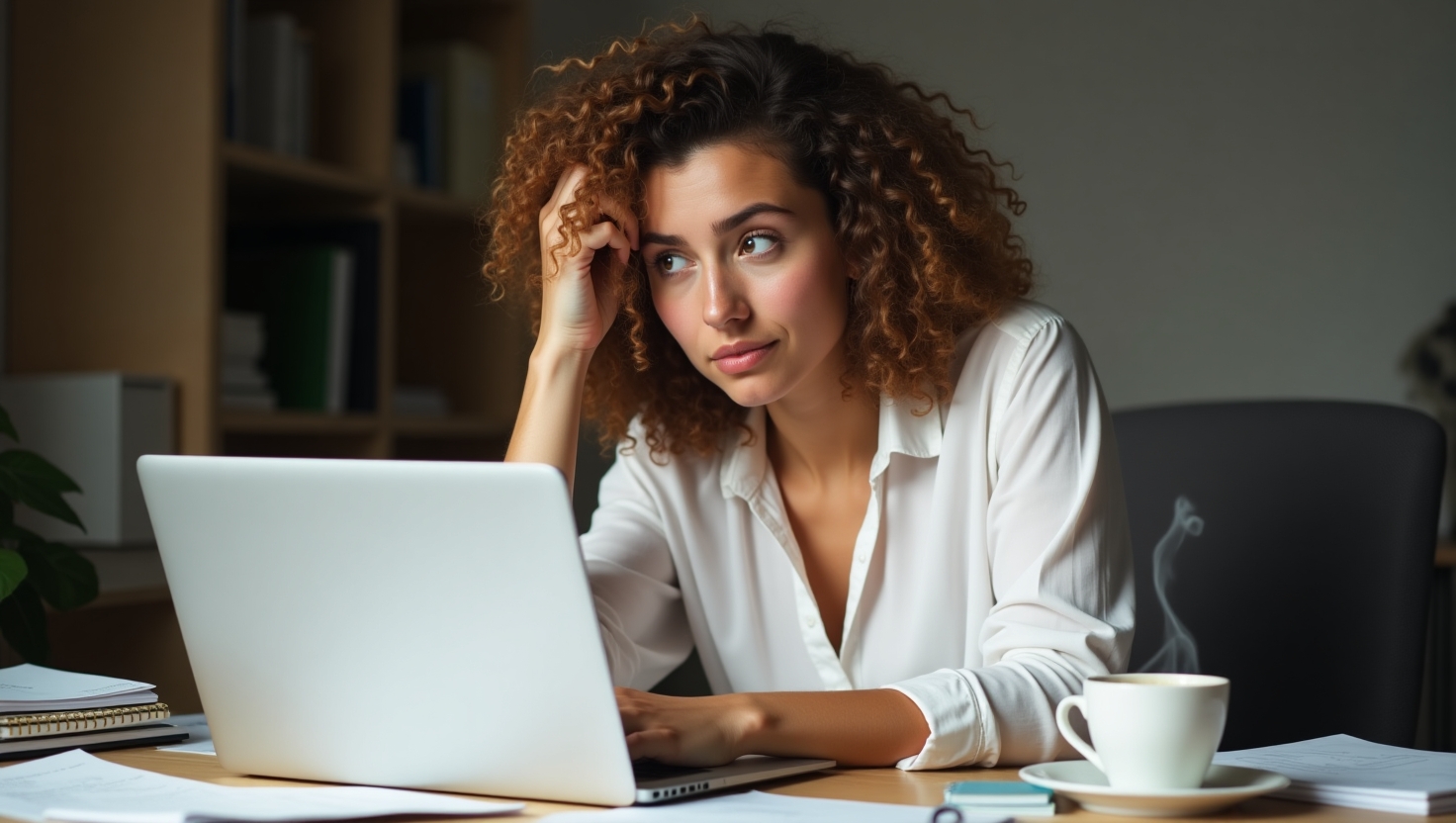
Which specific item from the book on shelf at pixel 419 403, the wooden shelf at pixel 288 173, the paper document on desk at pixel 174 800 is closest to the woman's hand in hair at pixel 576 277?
the paper document on desk at pixel 174 800

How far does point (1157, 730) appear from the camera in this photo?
0.74m

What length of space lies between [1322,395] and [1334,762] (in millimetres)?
1972

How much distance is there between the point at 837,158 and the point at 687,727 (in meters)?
0.64

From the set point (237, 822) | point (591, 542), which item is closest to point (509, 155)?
point (591, 542)

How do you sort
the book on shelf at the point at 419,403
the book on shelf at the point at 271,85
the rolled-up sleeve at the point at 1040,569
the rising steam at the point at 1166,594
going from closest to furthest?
the rolled-up sleeve at the point at 1040,569
the rising steam at the point at 1166,594
the book on shelf at the point at 271,85
the book on shelf at the point at 419,403

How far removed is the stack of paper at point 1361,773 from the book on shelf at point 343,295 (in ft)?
6.03

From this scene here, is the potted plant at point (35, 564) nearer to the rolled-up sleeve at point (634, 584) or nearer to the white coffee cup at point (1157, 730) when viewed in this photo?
the rolled-up sleeve at point (634, 584)

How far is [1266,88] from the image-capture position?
9.11 ft

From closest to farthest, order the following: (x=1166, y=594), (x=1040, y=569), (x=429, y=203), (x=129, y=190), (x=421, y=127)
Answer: (x=1040, y=569), (x=1166, y=594), (x=129, y=190), (x=429, y=203), (x=421, y=127)

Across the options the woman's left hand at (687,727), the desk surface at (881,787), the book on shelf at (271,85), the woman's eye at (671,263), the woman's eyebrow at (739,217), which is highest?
the book on shelf at (271,85)

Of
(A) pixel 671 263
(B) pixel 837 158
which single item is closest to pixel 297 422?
(A) pixel 671 263

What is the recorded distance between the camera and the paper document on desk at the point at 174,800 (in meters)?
0.73

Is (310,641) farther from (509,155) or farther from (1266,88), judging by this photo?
(1266,88)

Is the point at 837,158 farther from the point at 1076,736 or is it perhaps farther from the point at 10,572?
the point at 10,572
